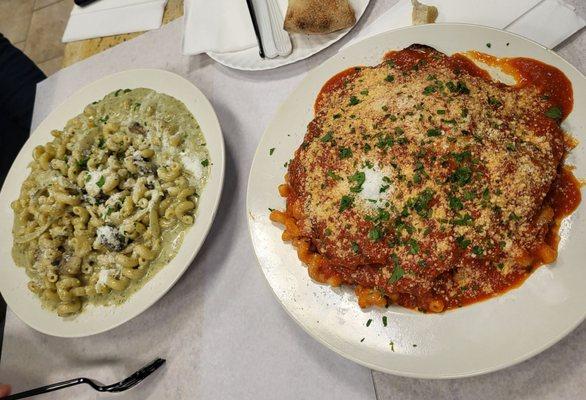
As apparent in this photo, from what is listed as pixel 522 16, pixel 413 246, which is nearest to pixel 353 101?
pixel 413 246

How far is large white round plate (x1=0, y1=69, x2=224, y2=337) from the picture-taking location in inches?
67.6

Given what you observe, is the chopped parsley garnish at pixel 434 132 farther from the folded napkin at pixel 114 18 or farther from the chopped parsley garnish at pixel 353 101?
the folded napkin at pixel 114 18

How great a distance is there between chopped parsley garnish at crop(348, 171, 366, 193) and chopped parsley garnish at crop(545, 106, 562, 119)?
58cm

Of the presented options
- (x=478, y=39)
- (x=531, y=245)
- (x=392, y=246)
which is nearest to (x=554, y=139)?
(x=531, y=245)

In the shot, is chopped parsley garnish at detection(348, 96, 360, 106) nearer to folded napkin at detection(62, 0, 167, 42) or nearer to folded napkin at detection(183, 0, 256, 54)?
folded napkin at detection(183, 0, 256, 54)

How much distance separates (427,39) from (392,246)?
79cm

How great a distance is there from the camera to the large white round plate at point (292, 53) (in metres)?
1.92

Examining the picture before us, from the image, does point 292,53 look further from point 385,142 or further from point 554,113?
point 554,113

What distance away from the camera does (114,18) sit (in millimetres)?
2609

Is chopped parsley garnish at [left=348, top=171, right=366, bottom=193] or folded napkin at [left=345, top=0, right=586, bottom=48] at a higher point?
folded napkin at [left=345, top=0, right=586, bottom=48]

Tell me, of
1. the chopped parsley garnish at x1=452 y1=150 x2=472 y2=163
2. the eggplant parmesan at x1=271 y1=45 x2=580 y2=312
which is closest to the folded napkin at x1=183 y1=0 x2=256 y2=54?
the eggplant parmesan at x1=271 y1=45 x2=580 y2=312

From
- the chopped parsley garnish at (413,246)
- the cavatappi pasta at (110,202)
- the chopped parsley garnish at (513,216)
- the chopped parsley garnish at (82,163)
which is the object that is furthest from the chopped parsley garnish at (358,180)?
the chopped parsley garnish at (82,163)

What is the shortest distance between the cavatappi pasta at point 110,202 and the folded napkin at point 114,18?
56cm

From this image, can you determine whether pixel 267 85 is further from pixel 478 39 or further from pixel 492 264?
pixel 492 264
